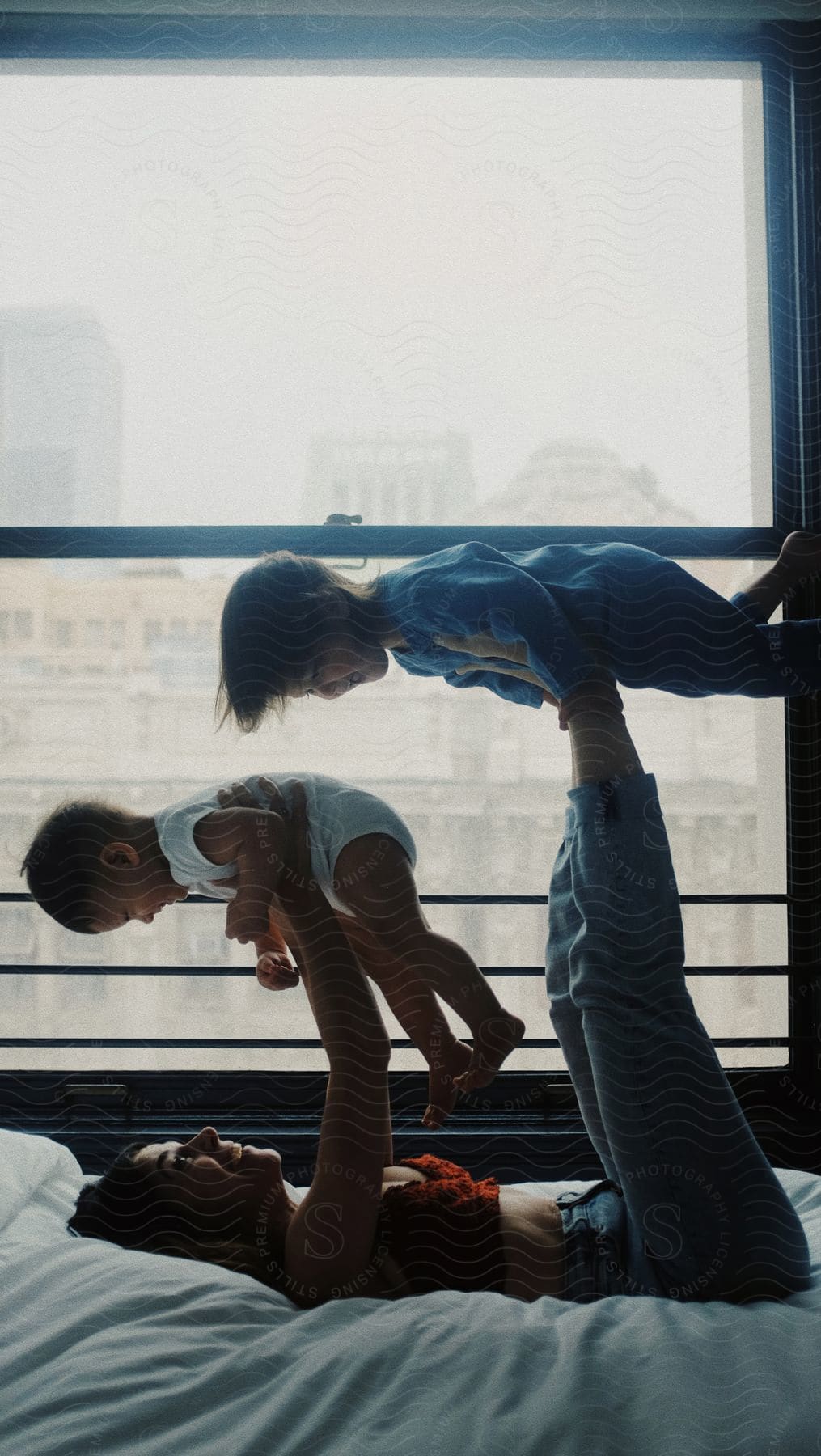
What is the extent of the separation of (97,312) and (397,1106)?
4.60ft

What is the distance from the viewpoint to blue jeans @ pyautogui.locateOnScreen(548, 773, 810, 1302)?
1.02 metres

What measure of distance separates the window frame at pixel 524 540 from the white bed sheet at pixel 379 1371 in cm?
64

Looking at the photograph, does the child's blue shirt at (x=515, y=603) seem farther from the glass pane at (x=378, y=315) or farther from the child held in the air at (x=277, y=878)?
the glass pane at (x=378, y=315)

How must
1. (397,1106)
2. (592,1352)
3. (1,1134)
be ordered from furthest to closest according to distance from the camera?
(397,1106) < (1,1134) < (592,1352)

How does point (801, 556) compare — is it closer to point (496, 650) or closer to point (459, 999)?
point (496, 650)

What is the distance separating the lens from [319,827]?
127 cm

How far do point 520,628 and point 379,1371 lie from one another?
30.3 inches

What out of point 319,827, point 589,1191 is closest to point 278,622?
point 319,827

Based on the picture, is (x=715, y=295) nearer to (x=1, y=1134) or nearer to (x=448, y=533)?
(x=448, y=533)

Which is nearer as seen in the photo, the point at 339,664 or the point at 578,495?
the point at 339,664

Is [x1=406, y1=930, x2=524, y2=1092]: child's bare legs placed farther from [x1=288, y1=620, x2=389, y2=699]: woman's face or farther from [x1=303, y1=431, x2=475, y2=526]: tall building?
[x1=303, y1=431, x2=475, y2=526]: tall building

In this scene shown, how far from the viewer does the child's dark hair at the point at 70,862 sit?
1.29 meters

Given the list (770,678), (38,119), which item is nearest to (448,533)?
(770,678)

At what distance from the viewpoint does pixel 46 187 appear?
1.72 meters
